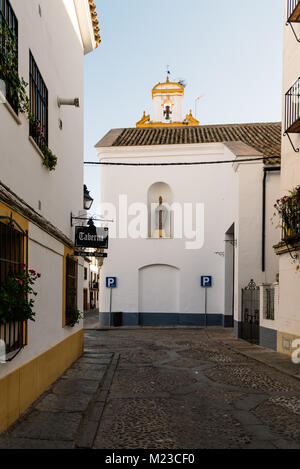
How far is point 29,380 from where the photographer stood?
705 centimetres

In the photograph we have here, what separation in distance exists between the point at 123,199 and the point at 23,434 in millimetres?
19370

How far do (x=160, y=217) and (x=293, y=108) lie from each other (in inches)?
529

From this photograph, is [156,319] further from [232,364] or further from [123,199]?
[232,364]

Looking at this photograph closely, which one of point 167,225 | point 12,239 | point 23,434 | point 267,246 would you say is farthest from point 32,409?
point 167,225

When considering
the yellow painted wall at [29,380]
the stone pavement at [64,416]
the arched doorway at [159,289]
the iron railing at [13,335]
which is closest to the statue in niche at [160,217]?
the arched doorway at [159,289]

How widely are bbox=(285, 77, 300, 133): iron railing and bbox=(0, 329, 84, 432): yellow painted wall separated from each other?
23.1 ft

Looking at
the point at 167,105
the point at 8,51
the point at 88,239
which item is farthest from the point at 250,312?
the point at 167,105

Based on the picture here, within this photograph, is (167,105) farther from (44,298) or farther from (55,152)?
(44,298)

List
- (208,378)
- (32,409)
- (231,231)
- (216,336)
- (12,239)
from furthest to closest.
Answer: (231,231) → (216,336) → (208,378) → (32,409) → (12,239)

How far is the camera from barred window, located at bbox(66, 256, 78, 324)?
36.4 ft

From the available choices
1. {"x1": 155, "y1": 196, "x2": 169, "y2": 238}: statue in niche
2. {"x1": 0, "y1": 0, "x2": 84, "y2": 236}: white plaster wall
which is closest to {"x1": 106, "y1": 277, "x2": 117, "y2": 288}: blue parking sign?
{"x1": 155, "y1": 196, "x2": 169, "y2": 238}: statue in niche

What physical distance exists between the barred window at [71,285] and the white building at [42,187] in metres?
0.02

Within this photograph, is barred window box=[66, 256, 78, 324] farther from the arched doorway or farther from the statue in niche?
the statue in niche

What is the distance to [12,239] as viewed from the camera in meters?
6.41
